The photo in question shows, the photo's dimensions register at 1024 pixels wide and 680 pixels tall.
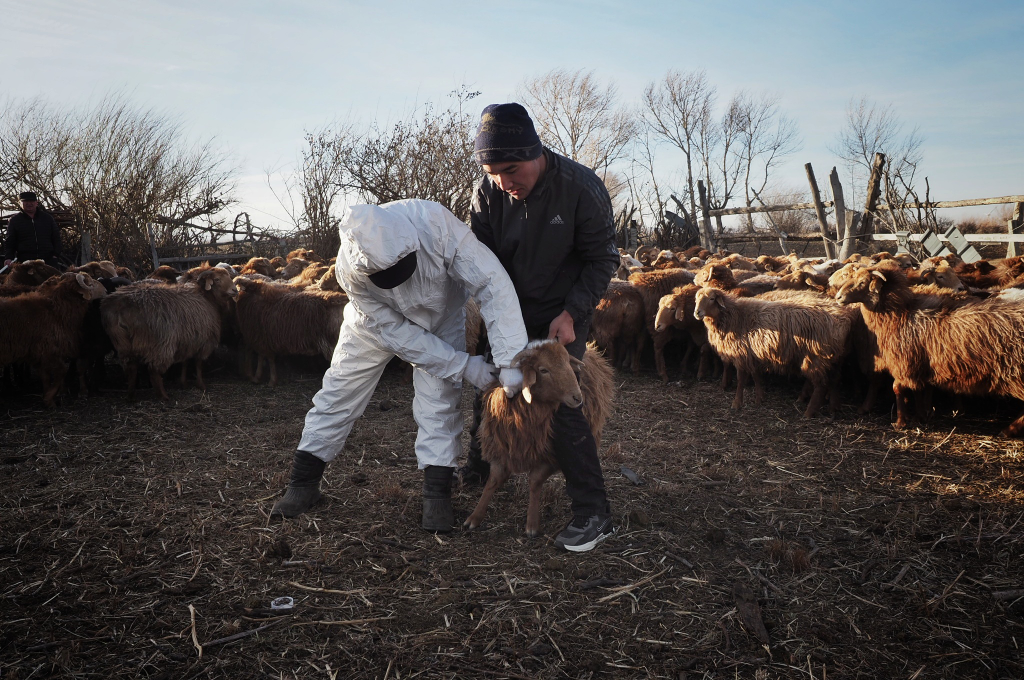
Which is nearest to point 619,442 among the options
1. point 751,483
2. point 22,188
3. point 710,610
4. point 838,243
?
point 751,483

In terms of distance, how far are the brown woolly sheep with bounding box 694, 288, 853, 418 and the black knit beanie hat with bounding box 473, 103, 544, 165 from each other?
13.3ft

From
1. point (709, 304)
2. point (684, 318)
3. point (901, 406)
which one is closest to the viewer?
point (901, 406)

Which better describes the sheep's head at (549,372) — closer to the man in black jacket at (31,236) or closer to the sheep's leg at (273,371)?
the sheep's leg at (273,371)

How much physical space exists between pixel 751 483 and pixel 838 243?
36.7 ft

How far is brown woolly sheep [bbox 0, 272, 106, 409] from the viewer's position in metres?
6.08

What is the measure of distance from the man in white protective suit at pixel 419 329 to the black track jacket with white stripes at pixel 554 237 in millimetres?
201

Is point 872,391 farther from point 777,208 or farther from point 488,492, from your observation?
point 777,208

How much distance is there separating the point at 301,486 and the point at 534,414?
1528 mm

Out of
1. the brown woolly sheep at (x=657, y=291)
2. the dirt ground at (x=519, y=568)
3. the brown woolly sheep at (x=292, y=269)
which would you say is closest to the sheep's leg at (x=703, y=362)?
the brown woolly sheep at (x=657, y=291)

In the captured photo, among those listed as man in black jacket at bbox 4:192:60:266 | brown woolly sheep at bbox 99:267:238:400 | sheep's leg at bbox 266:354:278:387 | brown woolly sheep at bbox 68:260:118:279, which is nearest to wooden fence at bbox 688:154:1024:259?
sheep's leg at bbox 266:354:278:387

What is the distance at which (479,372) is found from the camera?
11.7 feet

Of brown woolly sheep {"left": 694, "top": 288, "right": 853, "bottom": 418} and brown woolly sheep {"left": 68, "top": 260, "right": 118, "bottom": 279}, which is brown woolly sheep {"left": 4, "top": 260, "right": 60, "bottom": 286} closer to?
brown woolly sheep {"left": 68, "top": 260, "right": 118, "bottom": 279}

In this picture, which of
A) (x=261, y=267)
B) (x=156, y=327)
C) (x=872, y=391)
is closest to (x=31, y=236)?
(x=261, y=267)

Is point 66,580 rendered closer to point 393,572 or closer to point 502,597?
point 393,572
